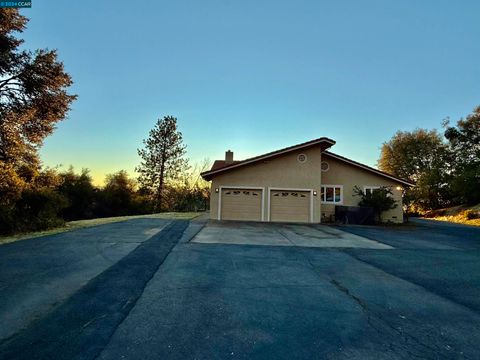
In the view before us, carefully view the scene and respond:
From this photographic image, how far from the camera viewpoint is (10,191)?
11266 mm

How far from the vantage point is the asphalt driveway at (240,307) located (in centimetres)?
253

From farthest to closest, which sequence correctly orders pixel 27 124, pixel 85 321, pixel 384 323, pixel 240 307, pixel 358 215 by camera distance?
pixel 358 215
pixel 27 124
pixel 240 307
pixel 384 323
pixel 85 321

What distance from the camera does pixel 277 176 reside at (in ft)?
54.1

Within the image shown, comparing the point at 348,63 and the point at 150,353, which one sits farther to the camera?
the point at 348,63

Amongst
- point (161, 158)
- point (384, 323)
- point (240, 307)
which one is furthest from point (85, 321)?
point (161, 158)

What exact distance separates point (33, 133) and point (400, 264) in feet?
58.4

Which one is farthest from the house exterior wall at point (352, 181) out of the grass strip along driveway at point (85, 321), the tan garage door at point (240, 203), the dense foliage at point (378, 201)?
the grass strip along driveway at point (85, 321)

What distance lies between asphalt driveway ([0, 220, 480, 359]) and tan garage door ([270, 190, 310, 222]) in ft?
31.3

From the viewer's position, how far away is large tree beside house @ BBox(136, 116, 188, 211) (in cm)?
3494

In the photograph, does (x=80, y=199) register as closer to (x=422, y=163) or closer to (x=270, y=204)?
(x=270, y=204)

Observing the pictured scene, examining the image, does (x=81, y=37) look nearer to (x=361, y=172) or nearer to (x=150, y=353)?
(x=150, y=353)

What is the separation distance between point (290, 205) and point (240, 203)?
3069mm

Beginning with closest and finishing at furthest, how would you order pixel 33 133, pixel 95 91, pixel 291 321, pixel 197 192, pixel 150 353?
pixel 150 353
pixel 291 321
pixel 33 133
pixel 95 91
pixel 197 192

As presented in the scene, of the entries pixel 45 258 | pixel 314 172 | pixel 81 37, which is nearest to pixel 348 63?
pixel 314 172
